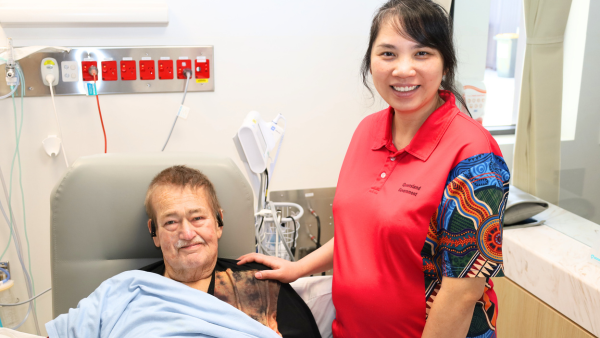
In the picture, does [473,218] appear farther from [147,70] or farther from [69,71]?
[69,71]

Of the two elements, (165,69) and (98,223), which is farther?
(165,69)

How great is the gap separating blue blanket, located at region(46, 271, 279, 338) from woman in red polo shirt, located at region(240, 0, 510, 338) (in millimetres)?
318

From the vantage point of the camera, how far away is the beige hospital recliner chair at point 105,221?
4.84 ft

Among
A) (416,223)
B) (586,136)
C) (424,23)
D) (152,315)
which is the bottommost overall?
(152,315)

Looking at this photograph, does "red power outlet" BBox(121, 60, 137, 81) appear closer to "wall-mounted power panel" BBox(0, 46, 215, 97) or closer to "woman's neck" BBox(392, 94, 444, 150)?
Result: "wall-mounted power panel" BBox(0, 46, 215, 97)

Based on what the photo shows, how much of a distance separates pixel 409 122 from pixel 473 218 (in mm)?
330

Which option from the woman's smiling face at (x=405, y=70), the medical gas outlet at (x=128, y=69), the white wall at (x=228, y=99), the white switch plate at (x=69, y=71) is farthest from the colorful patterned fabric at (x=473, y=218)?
the white switch plate at (x=69, y=71)

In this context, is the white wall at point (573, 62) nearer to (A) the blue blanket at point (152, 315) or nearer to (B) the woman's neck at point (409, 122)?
(B) the woman's neck at point (409, 122)

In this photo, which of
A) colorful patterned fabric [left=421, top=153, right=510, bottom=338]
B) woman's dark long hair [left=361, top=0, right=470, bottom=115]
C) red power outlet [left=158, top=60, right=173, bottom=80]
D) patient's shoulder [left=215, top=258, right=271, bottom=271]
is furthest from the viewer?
red power outlet [left=158, top=60, right=173, bottom=80]

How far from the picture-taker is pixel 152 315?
1.27 metres

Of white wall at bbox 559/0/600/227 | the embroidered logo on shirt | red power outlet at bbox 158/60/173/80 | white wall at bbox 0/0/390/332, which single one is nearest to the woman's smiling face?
the embroidered logo on shirt

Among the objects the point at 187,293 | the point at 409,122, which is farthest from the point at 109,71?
the point at 409,122

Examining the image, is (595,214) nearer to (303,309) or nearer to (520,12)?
(520,12)

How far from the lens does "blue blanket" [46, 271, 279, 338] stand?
1.25m
